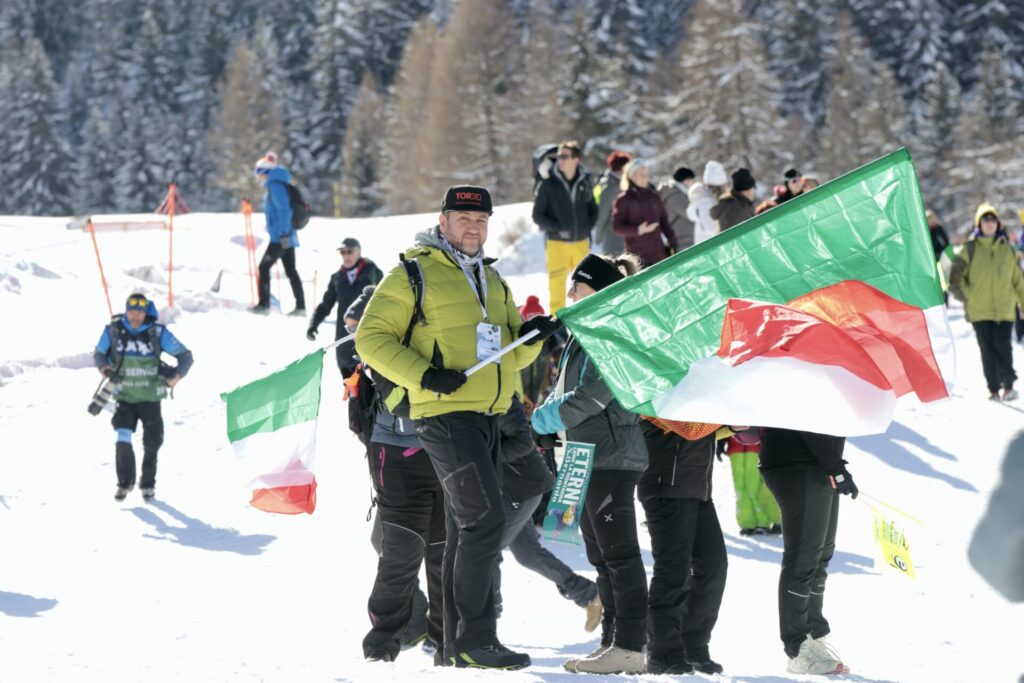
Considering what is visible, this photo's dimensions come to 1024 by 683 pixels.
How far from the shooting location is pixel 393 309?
5625 millimetres

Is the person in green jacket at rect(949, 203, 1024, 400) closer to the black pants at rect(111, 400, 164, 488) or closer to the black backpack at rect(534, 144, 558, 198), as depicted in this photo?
the black backpack at rect(534, 144, 558, 198)

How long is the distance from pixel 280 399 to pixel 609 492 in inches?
73.9

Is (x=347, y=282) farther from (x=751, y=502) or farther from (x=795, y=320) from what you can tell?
(x=795, y=320)

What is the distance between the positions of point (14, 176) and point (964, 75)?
6033cm

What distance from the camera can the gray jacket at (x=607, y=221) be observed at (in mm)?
14453

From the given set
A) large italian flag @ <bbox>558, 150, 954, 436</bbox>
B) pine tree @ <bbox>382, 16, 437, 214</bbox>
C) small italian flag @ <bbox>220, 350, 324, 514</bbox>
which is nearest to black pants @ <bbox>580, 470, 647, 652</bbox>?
large italian flag @ <bbox>558, 150, 954, 436</bbox>

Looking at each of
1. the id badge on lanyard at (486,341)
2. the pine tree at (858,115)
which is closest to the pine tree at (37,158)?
the pine tree at (858,115)

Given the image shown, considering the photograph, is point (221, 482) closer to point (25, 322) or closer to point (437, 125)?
point (25, 322)

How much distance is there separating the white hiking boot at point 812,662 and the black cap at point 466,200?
8.27ft

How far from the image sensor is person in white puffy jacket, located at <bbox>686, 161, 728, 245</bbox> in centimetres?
1413

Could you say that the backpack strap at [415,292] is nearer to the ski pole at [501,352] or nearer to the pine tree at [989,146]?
the ski pole at [501,352]

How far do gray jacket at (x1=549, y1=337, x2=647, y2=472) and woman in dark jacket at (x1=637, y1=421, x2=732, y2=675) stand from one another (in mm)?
210

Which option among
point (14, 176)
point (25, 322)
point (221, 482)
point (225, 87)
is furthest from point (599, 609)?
point (225, 87)

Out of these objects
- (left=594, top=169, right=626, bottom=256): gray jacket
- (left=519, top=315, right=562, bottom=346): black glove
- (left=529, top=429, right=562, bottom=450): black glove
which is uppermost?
(left=594, top=169, right=626, bottom=256): gray jacket
